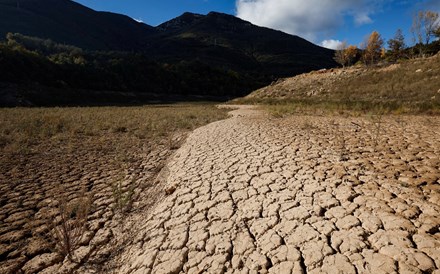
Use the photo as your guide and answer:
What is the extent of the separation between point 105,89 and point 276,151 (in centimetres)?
3899

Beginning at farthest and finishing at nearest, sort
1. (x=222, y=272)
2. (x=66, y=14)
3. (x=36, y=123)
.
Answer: (x=66, y=14) → (x=36, y=123) → (x=222, y=272)

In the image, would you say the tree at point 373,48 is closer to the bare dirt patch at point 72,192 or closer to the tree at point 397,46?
the tree at point 397,46

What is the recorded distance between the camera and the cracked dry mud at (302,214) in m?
2.36

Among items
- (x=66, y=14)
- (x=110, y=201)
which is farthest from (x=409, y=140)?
(x=66, y=14)

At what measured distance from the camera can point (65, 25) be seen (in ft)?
329

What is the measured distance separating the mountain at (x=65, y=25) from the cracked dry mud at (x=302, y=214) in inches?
3800

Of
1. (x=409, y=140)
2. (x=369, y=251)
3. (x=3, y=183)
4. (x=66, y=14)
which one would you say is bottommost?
(x=3, y=183)

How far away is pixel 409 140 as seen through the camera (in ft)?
17.8

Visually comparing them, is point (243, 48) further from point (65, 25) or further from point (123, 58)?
point (123, 58)

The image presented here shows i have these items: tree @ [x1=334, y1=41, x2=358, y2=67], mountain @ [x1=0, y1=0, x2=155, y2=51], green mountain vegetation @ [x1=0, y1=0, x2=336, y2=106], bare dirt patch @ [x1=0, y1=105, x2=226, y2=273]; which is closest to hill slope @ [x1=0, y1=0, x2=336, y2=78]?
mountain @ [x1=0, y1=0, x2=155, y2=51]

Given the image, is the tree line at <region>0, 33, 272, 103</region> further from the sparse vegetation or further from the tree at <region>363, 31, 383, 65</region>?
the sparse vegetation

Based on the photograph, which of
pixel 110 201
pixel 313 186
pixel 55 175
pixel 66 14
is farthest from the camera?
pixel 66 14

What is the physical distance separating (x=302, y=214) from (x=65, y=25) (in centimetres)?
12540

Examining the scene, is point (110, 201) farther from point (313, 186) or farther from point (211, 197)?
point (313, 186)
